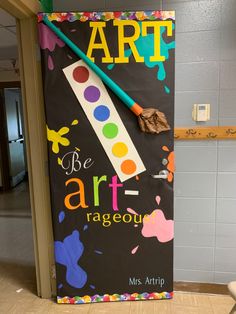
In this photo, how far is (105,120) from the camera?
5.85ft

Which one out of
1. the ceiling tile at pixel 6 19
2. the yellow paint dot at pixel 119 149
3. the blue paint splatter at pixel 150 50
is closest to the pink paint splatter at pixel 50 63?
Result: the blue paint splatter at pixel 150 50

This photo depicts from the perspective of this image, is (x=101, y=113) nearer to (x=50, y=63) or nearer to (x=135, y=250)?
(x=50, y=63)

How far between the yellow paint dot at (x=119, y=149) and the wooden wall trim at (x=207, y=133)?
14.7 inches

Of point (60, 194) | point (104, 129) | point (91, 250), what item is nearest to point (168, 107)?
point (104, 129)

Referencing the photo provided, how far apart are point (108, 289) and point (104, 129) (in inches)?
45.2

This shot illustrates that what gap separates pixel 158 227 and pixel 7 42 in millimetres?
2791

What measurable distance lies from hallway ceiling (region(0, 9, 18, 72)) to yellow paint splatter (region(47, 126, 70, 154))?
4.18 ft

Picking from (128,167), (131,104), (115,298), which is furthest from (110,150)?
(115,298)

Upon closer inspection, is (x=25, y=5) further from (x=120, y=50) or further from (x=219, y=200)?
(x=219, y=200)

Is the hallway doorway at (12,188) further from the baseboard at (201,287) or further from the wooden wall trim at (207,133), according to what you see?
the wooden wall trim at (207,133)

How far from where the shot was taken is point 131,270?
195 cm

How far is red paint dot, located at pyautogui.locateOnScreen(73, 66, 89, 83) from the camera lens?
174 centimetres

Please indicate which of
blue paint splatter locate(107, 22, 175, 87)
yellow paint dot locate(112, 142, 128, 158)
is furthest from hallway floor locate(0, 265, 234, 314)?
blue paint splatter locate(107, 22, 175, 87)

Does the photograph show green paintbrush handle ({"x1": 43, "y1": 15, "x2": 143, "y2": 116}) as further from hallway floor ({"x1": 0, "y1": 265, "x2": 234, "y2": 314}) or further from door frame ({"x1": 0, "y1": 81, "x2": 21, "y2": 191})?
door frame ({"x1": 0, "y1": 81, "x2": 21, "y2": 191})
